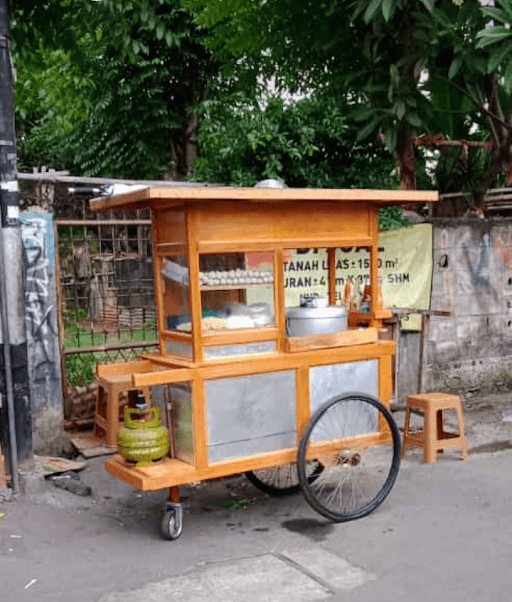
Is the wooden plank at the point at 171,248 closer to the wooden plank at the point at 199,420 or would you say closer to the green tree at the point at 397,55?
the wooden plank at the point at 199,420

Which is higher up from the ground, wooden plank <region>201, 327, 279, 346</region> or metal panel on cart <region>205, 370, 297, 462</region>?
wooden plank <region>201, 327, 279, 346</region>

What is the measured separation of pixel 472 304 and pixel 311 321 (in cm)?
431

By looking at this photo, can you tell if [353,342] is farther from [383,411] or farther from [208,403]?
[208,403]

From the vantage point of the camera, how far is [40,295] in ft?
21.4

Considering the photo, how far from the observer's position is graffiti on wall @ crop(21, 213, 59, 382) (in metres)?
6.46

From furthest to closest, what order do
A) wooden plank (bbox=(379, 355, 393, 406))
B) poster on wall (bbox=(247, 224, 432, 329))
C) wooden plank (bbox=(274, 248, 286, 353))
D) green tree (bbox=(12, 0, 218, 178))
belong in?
green tree (bbox=(12, 0, 218, 178)) < poster on wall (bbox=(247, 224, 432, 329)) < wooden plank (bbox=(379, 355, 393, 406)) < wooden plank (bbox=(274, 248, 286, 353))


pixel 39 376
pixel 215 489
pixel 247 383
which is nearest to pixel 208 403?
pixel 247 383

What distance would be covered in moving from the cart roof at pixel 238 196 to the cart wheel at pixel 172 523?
1.93 metres

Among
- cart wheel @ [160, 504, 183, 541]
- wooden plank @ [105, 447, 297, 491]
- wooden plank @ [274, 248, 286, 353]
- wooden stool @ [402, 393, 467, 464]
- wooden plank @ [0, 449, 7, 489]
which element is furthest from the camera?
wooden stool @ [402, 393, 467, 464]

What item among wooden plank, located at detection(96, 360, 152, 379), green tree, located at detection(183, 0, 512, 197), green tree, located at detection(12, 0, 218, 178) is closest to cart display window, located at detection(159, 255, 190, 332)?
wooden plank, located at detection(96, 360, 152, 379)

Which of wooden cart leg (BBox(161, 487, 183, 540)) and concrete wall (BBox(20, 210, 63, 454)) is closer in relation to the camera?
wooden cart leg (BBox(161, 487, 183, 540))

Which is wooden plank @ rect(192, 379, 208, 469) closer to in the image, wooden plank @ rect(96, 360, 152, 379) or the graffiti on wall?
wooden plank @ rect(96, 360, 152, 379)

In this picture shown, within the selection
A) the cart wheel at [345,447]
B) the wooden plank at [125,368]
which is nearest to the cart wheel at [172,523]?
the cart wheel at [345,447]

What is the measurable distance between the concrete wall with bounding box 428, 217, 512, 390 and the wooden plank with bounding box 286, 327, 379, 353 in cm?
349
